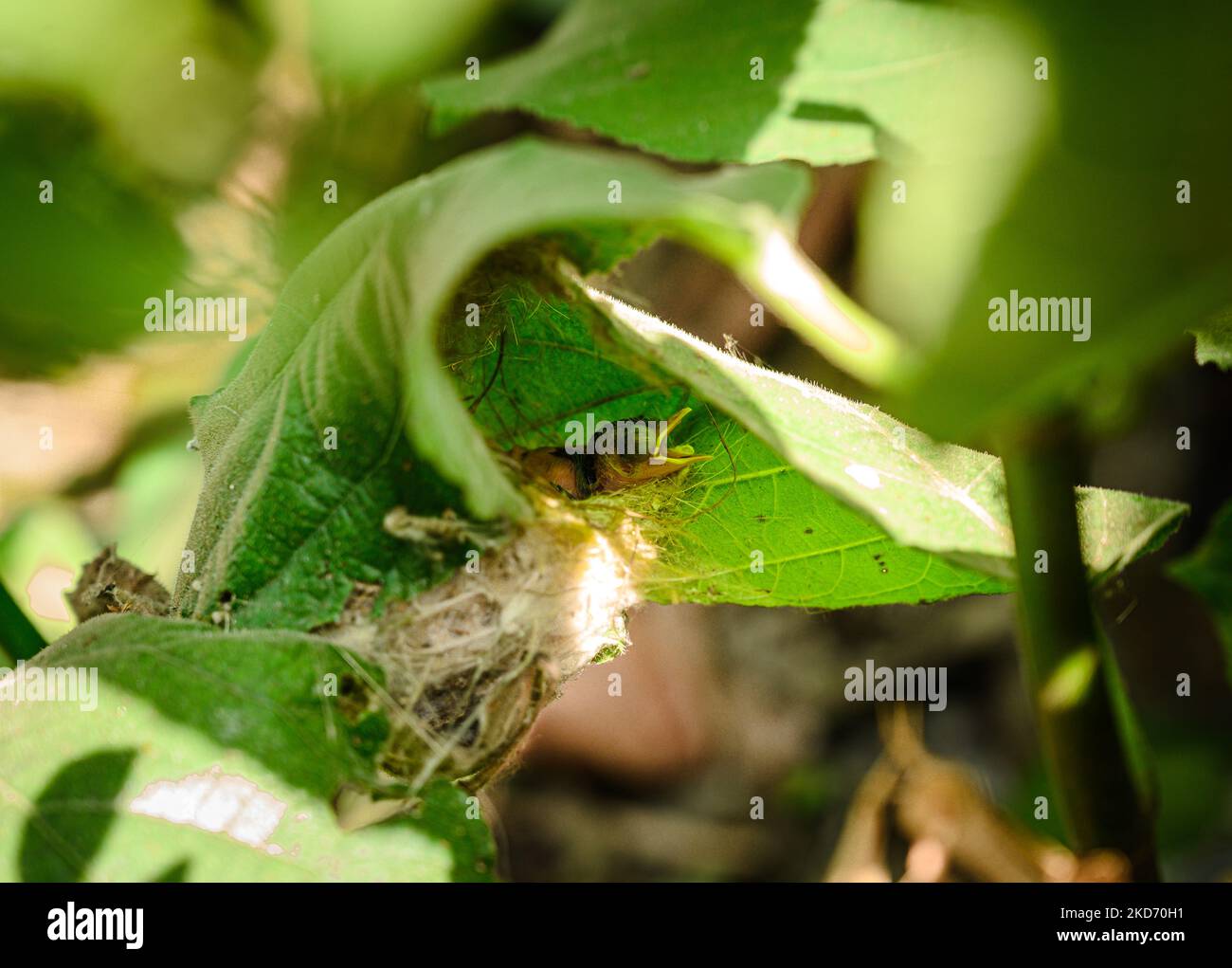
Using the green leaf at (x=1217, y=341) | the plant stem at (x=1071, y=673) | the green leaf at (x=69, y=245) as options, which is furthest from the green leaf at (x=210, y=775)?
the green leaf at (x=69, y=245)

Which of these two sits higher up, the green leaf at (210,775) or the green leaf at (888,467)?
the green leaf at (888,467)

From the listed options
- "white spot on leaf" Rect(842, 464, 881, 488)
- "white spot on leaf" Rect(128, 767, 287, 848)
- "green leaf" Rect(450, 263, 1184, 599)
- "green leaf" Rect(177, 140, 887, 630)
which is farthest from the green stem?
"white spot on leaf" Rect(842, 464, 881, 488)

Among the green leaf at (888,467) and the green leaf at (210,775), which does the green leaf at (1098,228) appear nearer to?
the green leaf at (888,467)

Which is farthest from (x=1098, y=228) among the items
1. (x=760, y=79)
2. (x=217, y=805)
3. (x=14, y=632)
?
(x=14, y=632)

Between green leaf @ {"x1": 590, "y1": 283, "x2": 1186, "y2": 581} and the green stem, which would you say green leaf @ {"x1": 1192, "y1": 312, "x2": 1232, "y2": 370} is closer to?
green leaf @ {"x1": 590, "y1": 283, "x2": 1186, "y2": 581}

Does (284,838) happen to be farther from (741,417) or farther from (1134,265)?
(1134,265)

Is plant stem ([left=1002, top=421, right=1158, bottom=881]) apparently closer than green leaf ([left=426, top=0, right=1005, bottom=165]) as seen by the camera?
Yes

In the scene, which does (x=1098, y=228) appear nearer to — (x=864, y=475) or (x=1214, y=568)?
(x=864, y=475)
